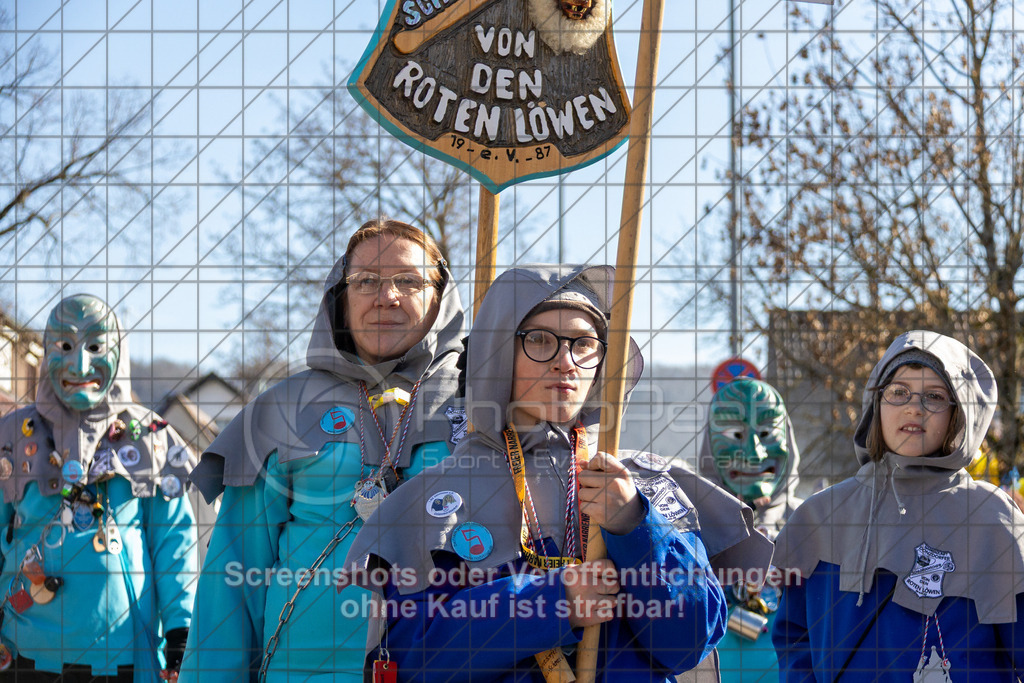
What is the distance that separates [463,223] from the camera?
5.14m

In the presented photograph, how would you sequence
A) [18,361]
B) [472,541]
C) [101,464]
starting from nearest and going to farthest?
[472,541]
[101,464]
[18,361]

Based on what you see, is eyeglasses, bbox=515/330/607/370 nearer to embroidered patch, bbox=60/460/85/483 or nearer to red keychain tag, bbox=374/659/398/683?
red keychain tag, bbox=374/659/398/683

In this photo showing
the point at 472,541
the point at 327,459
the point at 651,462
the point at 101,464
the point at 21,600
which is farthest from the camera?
the point at 101,464

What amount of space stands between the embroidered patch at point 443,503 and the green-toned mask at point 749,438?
1.56 metres

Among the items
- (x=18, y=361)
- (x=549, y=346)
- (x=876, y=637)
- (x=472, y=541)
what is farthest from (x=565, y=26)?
(x=18, y=361)

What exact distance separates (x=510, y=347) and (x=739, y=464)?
5.37ft

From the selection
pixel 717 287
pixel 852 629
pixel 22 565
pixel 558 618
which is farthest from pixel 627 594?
pixel 717 287

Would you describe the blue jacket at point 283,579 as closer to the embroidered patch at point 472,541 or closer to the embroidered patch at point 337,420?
the embroidered patch at point 337,420

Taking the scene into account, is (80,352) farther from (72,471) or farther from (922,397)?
(922,397)

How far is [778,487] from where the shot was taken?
3367 millimetres

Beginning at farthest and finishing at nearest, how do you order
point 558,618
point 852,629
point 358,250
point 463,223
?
point 463,223
point 358,250
point 852,629
point 558,618

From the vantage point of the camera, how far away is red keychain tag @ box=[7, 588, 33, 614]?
296cm

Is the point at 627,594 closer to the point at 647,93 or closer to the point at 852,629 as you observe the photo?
the point at 852,629

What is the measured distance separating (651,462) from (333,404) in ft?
2.52
